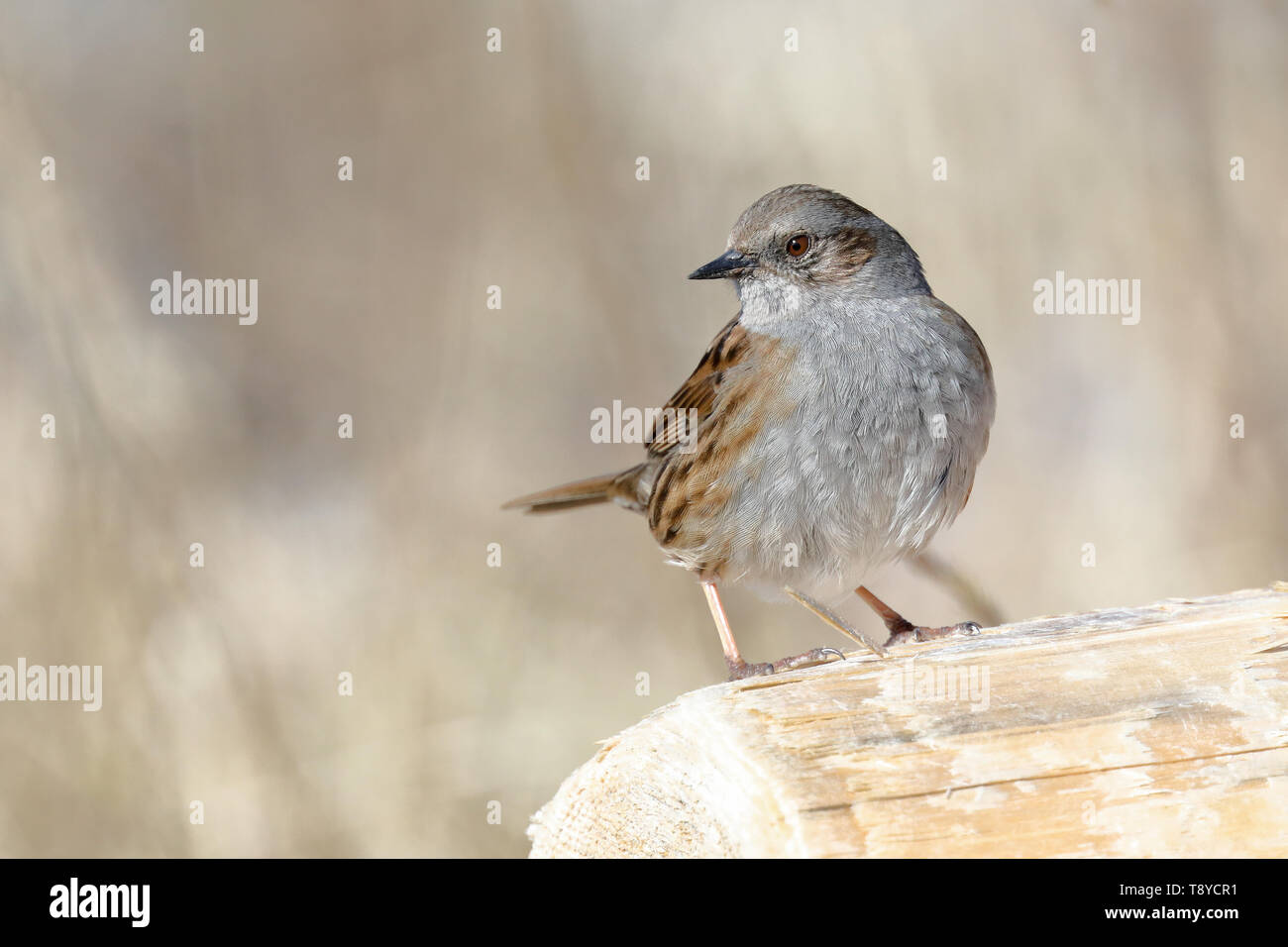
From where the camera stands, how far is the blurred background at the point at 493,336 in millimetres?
4184

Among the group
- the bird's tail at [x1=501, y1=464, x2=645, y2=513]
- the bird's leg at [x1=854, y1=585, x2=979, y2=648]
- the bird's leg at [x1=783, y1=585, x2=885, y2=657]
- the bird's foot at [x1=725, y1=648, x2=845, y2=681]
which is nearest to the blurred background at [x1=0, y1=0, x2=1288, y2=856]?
the bird's tail at [x1=501, y1=464, x2=645, y2=513]

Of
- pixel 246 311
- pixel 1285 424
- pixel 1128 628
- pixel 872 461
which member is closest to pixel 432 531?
pixel 246 311

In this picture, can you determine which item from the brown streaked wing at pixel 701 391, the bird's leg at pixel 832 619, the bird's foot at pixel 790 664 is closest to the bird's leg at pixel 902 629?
the bird's leg at pixel 832 619

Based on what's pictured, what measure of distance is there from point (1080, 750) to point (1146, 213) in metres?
3.14

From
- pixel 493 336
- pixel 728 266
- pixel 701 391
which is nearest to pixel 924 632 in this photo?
pixel 701 391

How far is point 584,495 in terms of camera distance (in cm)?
441

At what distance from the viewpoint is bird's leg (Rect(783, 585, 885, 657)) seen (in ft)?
9.49

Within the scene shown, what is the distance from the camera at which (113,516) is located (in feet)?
13.5

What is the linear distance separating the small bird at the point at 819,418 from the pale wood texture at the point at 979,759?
0.67m

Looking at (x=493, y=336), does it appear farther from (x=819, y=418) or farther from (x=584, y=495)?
(x=819, y=418)

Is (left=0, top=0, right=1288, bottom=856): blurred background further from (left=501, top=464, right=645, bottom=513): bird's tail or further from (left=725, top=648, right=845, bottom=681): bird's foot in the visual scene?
(left=725, top=648, right=845, bottom=681): bird's foot

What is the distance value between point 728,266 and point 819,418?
60 centimetres

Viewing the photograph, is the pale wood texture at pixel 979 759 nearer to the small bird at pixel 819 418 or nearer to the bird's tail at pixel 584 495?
the small bird at pixel 819 418

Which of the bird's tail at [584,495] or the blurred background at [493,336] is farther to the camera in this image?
the bird's tail at [584,495]
